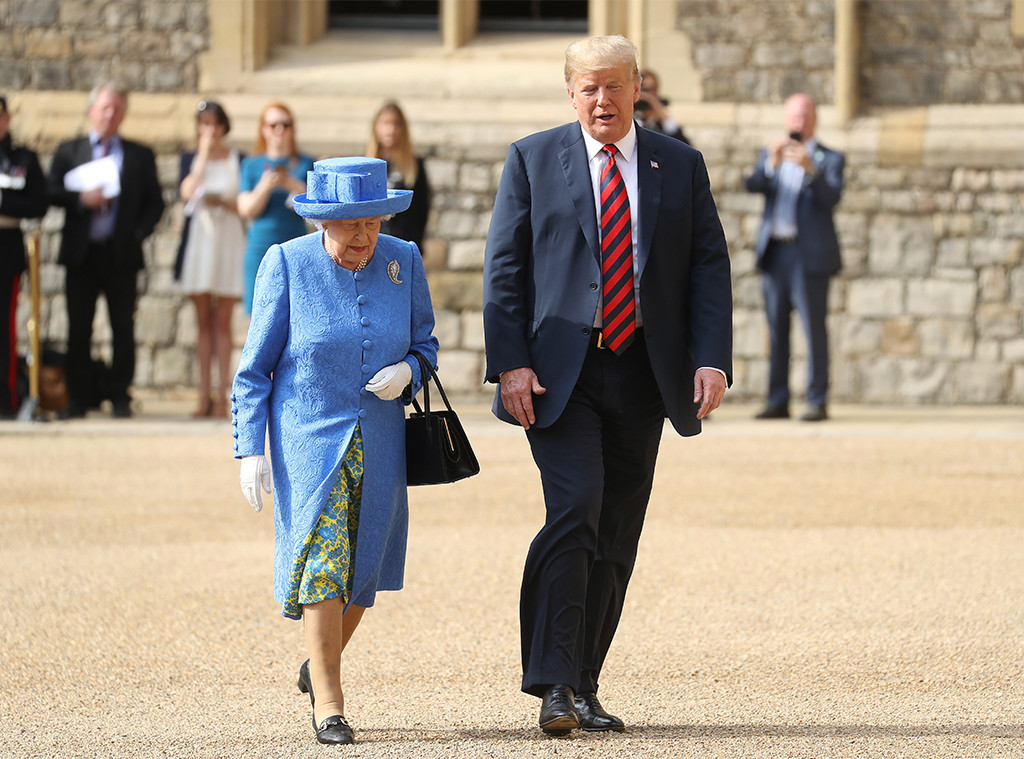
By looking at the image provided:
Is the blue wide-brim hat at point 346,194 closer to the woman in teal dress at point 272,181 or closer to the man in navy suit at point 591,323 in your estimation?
the man in navy suit at point 591,323

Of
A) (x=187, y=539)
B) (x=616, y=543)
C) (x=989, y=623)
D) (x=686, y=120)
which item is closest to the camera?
(x=616, y=543)

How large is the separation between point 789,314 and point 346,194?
A: 700 cm

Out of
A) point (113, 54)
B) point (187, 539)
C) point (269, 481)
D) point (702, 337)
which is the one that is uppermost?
point (113, 54)

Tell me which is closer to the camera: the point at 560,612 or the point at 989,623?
the point at 560,612

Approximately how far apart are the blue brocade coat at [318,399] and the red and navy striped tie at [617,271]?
525mm

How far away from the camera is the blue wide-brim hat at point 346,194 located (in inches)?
155

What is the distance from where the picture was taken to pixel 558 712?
388cm

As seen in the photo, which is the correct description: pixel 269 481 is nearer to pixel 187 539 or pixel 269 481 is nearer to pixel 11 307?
pixel 187 539

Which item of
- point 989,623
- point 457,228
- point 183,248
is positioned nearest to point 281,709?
point 989,623

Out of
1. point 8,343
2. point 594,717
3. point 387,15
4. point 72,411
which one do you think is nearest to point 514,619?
point 594,717

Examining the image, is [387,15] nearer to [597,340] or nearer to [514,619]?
[514,619]

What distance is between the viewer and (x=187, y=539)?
6.72m

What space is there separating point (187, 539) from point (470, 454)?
2949mm

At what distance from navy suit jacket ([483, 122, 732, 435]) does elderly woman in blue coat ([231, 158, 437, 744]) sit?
0.89ft
